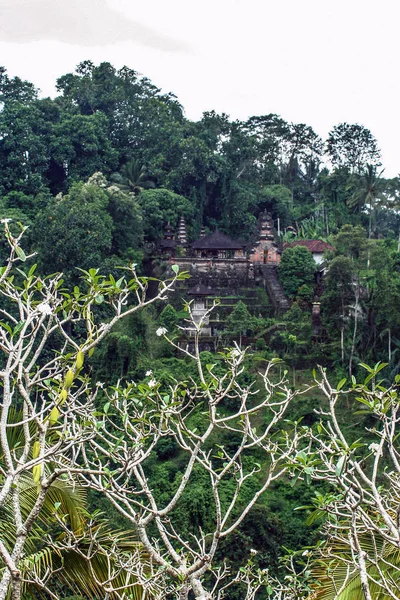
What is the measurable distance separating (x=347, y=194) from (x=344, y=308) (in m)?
17.7

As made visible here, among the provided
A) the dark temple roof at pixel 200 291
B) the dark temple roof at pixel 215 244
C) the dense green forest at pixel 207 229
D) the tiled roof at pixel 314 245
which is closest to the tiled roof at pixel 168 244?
the dense green forest at pixel 207 229

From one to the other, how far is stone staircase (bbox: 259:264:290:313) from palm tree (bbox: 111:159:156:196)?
8972 mm

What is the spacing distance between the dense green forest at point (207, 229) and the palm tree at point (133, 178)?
147mm

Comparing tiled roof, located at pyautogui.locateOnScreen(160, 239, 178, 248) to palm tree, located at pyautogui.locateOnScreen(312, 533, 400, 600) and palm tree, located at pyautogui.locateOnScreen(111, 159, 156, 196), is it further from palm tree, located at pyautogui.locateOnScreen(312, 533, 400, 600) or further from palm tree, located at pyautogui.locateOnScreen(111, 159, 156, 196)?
palm tree, located at pyautogui.locateOnScreen(312, 533, 400, 600)

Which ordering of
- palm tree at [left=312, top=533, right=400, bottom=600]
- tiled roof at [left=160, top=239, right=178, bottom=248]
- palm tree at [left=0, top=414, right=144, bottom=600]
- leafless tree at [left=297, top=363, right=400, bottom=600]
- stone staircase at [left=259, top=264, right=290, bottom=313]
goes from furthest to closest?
tiled roof at [left=160, top=239, right=178, bottom=248]
stone staircase at [left=259, top=264, right=290, bottom=313]
palm tree at [left=0, top=414, right=144, bottom=600]
palm tree at [left=312, top=533, right=400, bottom=600]
leafless tree at [left=297, top=363, right=400, bottom=600]

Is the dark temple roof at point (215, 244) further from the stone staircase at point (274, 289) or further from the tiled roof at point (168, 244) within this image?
the stone staircase at point (274, 289)

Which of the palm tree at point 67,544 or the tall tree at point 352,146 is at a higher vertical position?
the tall tree at point 352,146

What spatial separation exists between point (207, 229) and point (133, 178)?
477 cm

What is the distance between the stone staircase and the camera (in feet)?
103

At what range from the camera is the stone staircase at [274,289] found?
31.3m

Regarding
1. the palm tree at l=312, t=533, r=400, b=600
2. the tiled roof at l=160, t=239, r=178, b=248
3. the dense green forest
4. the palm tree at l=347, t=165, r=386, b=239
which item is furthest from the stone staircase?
the palm tree at l=312, t=533, r=400, b=600

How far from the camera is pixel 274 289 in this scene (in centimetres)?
3244

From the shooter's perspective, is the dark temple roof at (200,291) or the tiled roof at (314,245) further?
the tiled roof at (314,245)

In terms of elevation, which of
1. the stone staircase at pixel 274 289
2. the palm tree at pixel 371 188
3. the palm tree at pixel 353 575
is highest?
the palm tree at pixel 371 188
